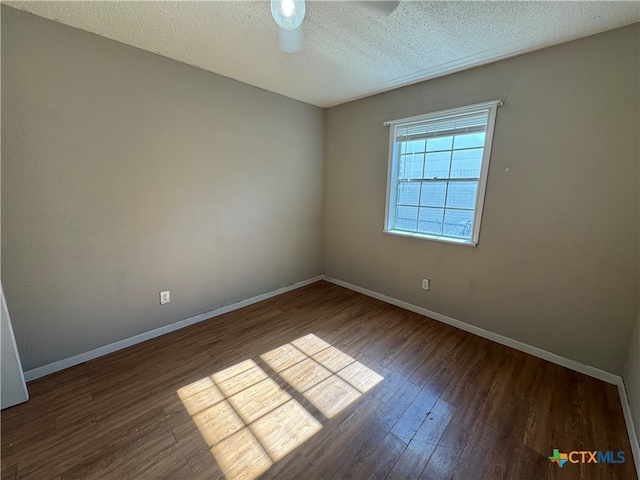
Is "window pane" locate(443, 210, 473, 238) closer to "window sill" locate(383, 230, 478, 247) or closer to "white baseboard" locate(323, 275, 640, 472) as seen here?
"window sill" locate(383, 230, 478, 247)

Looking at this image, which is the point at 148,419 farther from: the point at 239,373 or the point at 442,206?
the point at 442,206

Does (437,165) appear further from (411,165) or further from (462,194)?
(462,194)

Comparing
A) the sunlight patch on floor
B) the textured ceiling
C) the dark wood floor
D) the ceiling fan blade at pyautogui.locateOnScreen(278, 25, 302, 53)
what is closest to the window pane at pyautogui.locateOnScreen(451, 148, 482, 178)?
the textured ceiling

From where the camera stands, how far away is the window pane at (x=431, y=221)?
273cm

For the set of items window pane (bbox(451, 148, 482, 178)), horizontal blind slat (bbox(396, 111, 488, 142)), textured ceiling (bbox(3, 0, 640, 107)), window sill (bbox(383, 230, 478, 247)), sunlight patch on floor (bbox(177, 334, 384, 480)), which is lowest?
sunlight patch on floor (bbox(177, 334, 384, 480))

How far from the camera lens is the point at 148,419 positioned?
160 centimetres

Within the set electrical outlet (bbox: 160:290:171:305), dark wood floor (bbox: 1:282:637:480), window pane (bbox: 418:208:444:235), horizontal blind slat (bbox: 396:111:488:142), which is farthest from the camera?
window pane (bbox: 418:208:444:235)

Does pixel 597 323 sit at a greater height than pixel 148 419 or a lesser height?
greater

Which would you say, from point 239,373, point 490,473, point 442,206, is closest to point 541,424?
point 490,473

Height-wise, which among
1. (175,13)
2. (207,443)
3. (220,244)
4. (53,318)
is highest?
(175,13)

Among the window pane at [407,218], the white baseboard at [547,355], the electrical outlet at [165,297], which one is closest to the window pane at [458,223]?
the window pane at [407,218]

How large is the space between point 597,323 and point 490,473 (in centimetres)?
147

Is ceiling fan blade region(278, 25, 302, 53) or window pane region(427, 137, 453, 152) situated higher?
ceiling fan blade region(278, 25, 302, 53)

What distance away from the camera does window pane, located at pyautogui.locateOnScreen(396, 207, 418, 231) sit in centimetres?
291
